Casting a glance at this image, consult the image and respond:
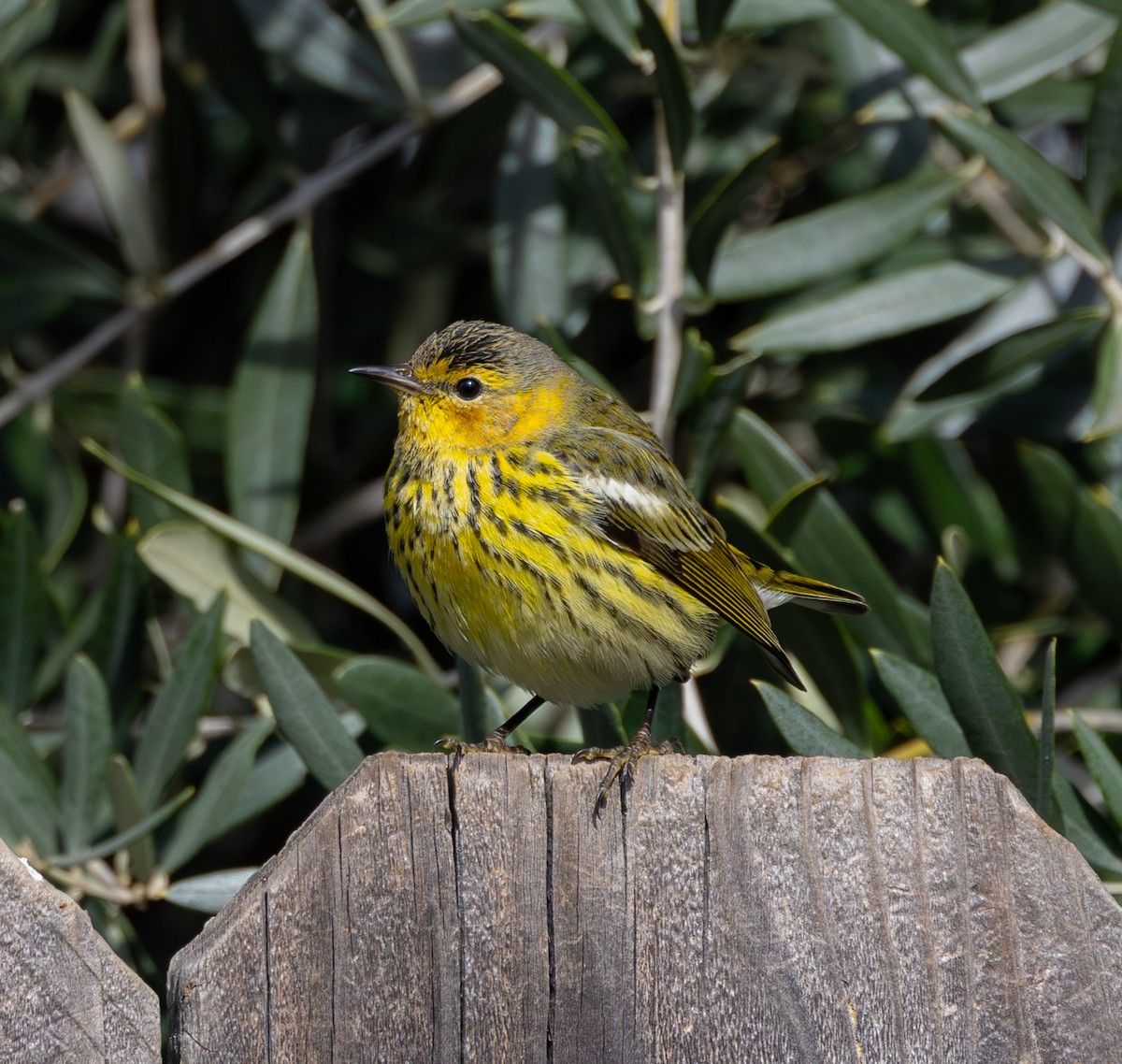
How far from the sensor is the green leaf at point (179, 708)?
10.5ft

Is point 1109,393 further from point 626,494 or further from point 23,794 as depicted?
point 23,794

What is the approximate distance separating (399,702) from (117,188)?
6.87 feet

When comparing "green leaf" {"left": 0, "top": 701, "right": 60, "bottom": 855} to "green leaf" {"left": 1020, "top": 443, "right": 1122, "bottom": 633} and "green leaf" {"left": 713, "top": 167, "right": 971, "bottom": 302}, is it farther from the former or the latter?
"green leaf" {"left": 1020, "top": 443, "right": 1122, "bottom": 633}

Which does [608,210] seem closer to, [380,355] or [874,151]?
[874,151]

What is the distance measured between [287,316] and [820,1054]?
2921 mm

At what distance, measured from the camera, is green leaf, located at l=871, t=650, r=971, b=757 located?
9.30 ft

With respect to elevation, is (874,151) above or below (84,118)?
below

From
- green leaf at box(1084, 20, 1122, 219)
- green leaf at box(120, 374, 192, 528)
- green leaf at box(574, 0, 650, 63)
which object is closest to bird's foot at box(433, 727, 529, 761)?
green leaf at box(120, 374, 192, 528)

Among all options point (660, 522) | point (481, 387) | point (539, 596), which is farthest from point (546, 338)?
point (539, 596)

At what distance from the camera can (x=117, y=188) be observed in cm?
443

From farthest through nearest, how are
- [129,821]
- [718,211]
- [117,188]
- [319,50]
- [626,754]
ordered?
[117,188] < [319,50] < [718,211] < [129,821] < [626,754]

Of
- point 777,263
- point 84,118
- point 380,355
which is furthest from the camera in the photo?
point 380,355

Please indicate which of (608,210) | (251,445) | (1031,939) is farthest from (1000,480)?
(1031,939)

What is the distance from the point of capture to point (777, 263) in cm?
396
